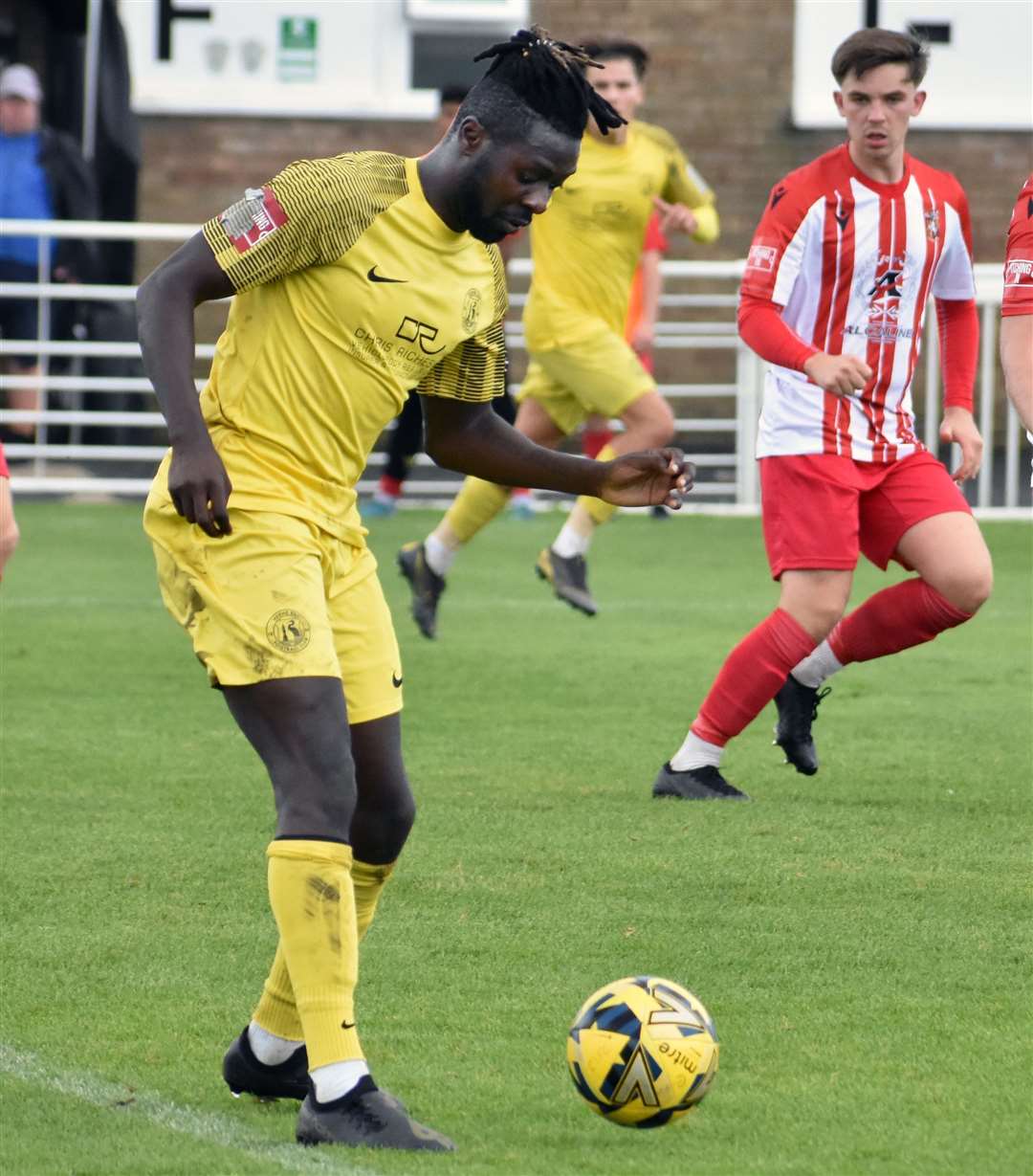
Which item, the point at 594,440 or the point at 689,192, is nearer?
the point at 689,192

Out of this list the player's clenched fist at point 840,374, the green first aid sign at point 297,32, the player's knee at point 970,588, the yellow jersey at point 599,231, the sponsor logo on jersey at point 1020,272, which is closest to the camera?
the sponsor logo on jersey at point 1020,272

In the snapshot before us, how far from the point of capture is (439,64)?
61.2 feet

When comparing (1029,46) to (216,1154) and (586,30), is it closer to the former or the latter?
(586,30)

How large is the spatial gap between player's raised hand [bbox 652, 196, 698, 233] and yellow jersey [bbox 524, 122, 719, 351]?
0.07 metres

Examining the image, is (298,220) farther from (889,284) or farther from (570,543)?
(570,543)

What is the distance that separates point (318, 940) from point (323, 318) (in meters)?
1.13

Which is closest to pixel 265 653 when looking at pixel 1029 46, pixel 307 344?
pixel 307 344

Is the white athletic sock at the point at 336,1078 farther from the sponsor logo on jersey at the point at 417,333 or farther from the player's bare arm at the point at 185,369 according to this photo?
the sponsor logo on jersey at the point at 417,333

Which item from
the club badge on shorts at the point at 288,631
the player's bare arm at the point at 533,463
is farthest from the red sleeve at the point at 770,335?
the club badge on shorts at the point at 288,631

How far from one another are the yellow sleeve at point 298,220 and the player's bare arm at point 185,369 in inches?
1.7

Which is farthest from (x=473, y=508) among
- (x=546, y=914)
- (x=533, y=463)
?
(x=533, y=463)

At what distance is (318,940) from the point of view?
4016 mm

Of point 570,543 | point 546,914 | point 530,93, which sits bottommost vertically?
point 570,543

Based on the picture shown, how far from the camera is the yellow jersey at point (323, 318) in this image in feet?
13.9
